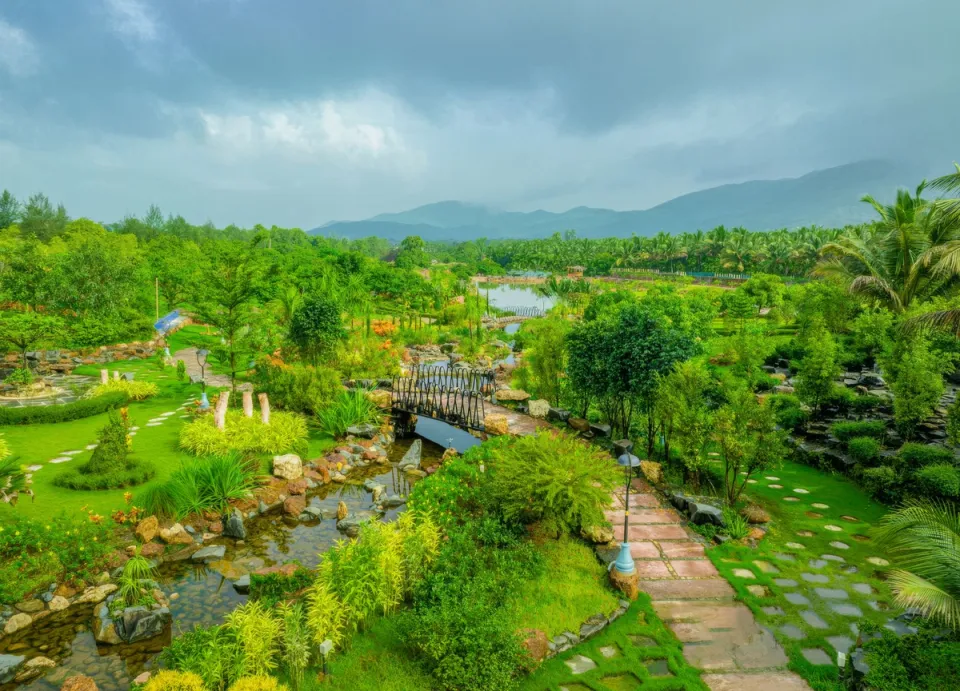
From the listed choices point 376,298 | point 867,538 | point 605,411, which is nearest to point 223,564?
point 605,411

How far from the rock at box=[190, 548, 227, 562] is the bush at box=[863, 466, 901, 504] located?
1381 centimetres

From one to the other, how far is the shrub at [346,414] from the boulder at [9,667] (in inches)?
378

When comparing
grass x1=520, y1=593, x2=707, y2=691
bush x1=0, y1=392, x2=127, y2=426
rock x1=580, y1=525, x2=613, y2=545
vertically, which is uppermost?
bush x1=0, y1=392, x2=127, y2=426

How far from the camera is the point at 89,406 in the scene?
50.9 feet

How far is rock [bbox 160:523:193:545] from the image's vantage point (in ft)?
33.3

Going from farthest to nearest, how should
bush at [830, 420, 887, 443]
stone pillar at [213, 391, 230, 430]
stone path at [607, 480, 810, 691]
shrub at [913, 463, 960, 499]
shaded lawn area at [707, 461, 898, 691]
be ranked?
bush at [830, 420, 887, 443] → stone pillar at [213, 391, 230, 430] → shrub at [913, 463, 960, 499] → shaded lawn area at [707, 461, 898, 691] → stone path at [607, 480, 810, 691]

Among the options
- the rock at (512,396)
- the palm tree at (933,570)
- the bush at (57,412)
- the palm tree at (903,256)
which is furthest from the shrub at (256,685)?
the palm tree at (903,256)

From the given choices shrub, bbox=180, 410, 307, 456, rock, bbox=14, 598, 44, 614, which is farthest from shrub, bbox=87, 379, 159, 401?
rock, bbox=14, 598, 44, 614

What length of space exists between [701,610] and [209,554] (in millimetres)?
8632

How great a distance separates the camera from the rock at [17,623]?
25.4ft

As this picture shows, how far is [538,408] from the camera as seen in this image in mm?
17203

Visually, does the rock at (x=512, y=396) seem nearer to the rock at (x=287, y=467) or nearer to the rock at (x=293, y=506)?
the rock at (x=287, y=467)

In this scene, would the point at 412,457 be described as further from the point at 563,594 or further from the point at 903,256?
the point at 903,256

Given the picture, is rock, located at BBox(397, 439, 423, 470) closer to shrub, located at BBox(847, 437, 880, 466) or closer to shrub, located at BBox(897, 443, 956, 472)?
shrub, located at BBox(847, 437, 880, 466)
